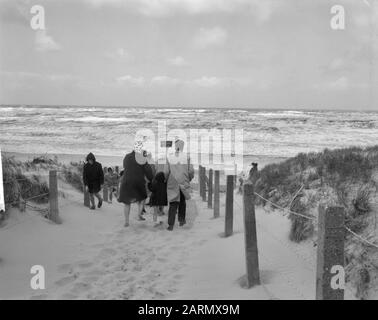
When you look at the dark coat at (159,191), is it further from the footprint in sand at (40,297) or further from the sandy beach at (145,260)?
the footprint in sand at (40,297)

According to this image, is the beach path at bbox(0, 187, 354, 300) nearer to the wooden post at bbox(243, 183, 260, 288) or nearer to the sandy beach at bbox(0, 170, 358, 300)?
the sandy beach at bbox(0, 170, 358, 300)

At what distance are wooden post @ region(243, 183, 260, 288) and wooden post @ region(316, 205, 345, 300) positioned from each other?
147 centimetres

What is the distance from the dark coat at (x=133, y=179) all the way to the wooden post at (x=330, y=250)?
557 centimetres

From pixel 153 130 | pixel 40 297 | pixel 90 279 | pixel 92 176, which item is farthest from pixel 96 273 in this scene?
pixel 153 130

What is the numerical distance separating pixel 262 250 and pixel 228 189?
1639mm

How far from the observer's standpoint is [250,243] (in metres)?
5.00

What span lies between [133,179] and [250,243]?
411cm

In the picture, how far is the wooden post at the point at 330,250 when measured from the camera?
10.8 feet

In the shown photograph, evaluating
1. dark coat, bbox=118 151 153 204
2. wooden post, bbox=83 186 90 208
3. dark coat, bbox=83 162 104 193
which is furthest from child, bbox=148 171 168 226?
wooden post, bbox=83 186 90 208

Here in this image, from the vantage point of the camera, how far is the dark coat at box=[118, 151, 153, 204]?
8523 mm

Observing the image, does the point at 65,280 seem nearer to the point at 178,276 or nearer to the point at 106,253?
the point at 106,253
